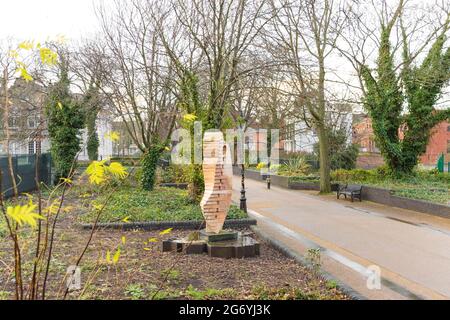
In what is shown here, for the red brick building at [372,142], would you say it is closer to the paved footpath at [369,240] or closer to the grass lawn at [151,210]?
the paved footpath at [369,240]

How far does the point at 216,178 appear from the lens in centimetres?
951

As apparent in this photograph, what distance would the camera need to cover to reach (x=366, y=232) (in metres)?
12.8

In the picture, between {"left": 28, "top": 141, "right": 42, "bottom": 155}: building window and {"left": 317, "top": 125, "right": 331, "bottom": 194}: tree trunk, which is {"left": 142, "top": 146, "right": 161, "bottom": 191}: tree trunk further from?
{"left": 317, "top": 125, "right": 331, "bottom": 194}: tree trunk

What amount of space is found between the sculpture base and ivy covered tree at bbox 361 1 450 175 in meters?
14.8

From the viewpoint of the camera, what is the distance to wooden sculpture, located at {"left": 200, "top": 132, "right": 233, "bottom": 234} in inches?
375

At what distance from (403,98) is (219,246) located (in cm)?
1725

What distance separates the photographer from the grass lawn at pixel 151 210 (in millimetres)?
12587

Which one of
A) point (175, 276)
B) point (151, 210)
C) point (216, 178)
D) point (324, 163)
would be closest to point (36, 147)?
point (151, 210)

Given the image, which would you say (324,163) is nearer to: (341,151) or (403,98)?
(403,98)

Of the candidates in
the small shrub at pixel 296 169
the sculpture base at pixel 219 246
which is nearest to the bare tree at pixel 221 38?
the sculpture base at pixel 219 246

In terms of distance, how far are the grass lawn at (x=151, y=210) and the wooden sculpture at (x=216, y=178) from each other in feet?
8.11

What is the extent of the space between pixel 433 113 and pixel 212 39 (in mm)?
13701

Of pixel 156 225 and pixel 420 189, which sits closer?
pixel 156 225
